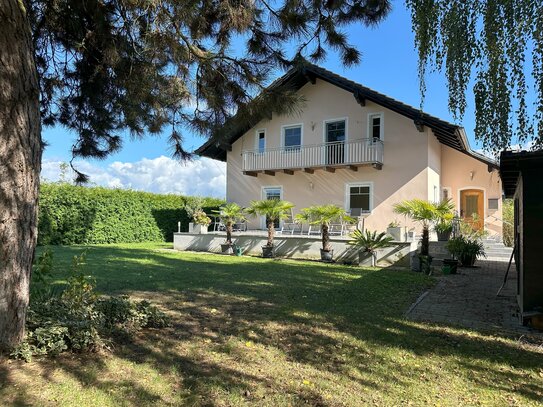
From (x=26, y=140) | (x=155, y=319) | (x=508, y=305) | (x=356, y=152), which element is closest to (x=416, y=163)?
(x=356, y=152)

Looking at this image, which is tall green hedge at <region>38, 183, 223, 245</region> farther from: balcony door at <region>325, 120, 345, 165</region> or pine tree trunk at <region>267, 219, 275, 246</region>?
pine tree trunk at <region>267, 219, 275, 246</region>

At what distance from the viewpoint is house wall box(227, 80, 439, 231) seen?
15875 mm

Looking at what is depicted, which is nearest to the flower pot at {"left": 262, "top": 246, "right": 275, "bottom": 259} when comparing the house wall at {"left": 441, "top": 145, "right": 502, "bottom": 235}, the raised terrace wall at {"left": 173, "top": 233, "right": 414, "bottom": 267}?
the raised terrace wall at {"left": 173, "top": 233, "right": 414, "bottom": 267}

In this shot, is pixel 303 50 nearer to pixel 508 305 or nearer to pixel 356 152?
pixel 508 305

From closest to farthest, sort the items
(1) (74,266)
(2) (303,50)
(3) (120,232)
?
(1) (74,266) < (2) (303,50) < (3) (120,232)

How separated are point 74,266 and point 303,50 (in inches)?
161

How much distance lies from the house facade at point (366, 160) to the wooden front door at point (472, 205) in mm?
42

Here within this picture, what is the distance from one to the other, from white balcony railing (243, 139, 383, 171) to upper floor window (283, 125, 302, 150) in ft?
2.05

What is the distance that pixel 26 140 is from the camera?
3.32m

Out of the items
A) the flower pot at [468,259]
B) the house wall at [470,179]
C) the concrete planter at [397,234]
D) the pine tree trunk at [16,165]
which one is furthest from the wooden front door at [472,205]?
the pine tree trunk at [16,165]

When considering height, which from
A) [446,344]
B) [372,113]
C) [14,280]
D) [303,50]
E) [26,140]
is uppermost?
[372,113]

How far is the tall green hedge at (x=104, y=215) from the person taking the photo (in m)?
16.8

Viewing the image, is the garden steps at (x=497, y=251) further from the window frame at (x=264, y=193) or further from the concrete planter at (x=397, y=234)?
the window frame at (x=264, y=193)

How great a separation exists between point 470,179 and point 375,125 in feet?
16.7
